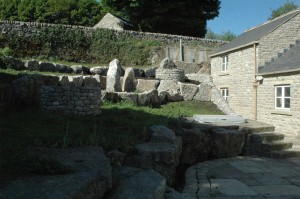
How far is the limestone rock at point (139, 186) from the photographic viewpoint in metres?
3.45

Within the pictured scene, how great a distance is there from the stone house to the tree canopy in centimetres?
2563

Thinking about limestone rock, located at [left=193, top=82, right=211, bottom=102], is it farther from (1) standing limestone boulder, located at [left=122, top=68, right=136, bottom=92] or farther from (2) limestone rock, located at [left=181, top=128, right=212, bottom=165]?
(2) limestone rock, located at [left=181, top=128, right=212, bottom=165]

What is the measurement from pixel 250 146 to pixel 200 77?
950cm

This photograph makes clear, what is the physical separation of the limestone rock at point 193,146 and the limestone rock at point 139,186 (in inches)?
162

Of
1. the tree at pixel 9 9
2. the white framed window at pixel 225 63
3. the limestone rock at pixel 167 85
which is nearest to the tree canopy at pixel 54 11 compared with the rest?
the tree at pixel 9 9

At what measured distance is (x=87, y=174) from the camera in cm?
344

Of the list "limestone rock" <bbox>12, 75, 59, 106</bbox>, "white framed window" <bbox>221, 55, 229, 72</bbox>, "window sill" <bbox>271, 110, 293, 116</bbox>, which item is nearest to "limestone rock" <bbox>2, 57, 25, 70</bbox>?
"limestone rock" <bbox>12, 75, 59, 106</bbox>

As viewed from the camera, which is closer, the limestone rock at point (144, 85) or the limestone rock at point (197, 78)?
the limestone rock at point (144, 85)

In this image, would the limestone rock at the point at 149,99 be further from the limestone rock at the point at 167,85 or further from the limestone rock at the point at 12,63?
the limestone rock at the point at 12,63

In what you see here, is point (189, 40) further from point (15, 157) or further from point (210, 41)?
point (15, 157)

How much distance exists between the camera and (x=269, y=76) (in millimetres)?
14781

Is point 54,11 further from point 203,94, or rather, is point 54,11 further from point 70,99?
point 70,99

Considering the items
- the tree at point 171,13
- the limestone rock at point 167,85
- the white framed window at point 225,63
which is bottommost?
the limestone rock at point 167,85

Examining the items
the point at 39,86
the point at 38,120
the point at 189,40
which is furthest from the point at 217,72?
the point at 38,120
